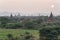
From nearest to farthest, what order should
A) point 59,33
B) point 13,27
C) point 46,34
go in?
point 46,34 → point 59,33 → point 13,27

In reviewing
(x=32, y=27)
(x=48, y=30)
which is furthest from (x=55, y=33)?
(x=32, y=27)

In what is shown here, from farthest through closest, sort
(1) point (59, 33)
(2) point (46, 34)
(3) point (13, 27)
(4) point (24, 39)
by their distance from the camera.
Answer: (3) point (13, 27), (1) point (59, 33), (2) point (46, 34), (4) point (24, 39)


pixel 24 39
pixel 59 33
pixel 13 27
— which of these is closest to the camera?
pixel 24 39

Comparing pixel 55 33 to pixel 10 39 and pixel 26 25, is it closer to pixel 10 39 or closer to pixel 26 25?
pixel 10 39

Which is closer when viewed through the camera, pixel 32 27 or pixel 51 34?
pixel 51 34

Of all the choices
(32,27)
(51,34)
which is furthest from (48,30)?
(32,27)

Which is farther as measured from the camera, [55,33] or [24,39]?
[55,33]

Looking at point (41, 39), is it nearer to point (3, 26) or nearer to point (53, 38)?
point (53, 38)

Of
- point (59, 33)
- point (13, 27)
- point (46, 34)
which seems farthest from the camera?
point (13, 27)

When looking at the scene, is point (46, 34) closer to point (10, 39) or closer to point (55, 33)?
point (55, 33)
